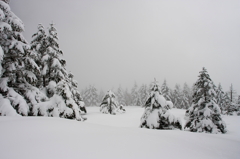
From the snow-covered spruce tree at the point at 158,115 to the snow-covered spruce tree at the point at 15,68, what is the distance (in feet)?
29.0

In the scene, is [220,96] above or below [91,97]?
above

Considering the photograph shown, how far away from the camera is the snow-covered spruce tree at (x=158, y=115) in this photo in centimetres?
933

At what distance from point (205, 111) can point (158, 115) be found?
5.12m

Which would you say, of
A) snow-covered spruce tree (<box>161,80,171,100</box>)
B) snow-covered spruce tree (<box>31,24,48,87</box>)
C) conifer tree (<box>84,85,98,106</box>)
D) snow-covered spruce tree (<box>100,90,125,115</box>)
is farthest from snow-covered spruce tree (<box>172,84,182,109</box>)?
snow-covered spruce tree (<box>31,24,48,87</box>)

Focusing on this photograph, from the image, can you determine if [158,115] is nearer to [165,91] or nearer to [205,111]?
[205,111]

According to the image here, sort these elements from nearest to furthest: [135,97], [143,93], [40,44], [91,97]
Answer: [40,44] → [143,93] → [91,97] → [135,97]

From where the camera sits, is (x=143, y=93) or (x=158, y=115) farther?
(x=143, y=93)

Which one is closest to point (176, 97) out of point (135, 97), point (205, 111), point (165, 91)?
point (165, 91)

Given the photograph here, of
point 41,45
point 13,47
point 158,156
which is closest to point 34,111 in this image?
point 13,47

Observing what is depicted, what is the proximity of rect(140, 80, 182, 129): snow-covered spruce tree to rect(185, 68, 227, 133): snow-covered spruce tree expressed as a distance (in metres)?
3.54

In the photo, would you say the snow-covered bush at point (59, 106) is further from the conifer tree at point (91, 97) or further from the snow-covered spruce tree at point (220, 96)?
the conifer tree at point (91, 97)

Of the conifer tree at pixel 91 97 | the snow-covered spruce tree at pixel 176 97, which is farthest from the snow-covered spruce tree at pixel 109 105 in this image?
the conifer tree at pixel 91 97

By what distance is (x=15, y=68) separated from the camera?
835 cm

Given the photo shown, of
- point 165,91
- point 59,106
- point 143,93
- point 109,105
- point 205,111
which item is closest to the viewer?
point 59,106
